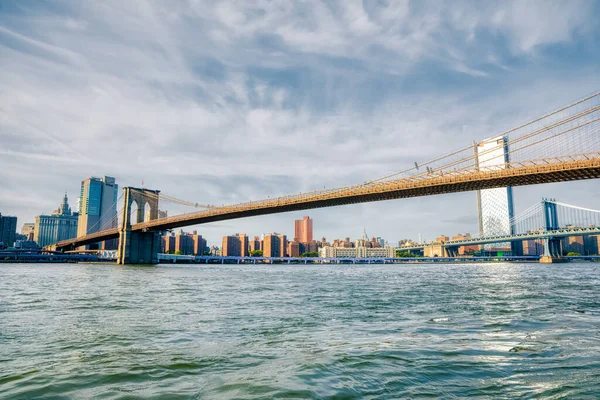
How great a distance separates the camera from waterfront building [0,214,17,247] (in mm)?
140625

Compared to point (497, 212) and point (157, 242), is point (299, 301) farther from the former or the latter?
point (497, 212)

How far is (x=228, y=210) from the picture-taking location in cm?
4531

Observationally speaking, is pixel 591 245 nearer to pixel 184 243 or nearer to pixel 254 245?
pixel 254 245

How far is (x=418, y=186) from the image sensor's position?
99.7 feet

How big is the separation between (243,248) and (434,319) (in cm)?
15624

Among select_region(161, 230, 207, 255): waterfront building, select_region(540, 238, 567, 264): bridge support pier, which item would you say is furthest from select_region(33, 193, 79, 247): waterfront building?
select_region(540, 238, 567, 264): bridge support pier

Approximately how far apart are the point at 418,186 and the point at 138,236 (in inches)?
1663

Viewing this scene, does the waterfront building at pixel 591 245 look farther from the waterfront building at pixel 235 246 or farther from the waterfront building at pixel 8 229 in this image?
the waterfront building at pixel 8 229

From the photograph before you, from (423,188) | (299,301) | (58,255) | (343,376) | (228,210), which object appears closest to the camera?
(343,376)

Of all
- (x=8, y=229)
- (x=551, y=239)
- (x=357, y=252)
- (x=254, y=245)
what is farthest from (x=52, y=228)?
(x=551, y=239)

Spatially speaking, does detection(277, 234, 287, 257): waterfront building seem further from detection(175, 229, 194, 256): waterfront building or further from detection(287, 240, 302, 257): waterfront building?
detection(175, 229, 194, 256): waterfront building

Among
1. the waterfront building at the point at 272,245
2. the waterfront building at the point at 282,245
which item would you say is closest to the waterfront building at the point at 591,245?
the waterfront building at the point at 282,245

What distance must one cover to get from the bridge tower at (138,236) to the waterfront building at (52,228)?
384ft

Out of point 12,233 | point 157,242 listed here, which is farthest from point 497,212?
point 12,233
